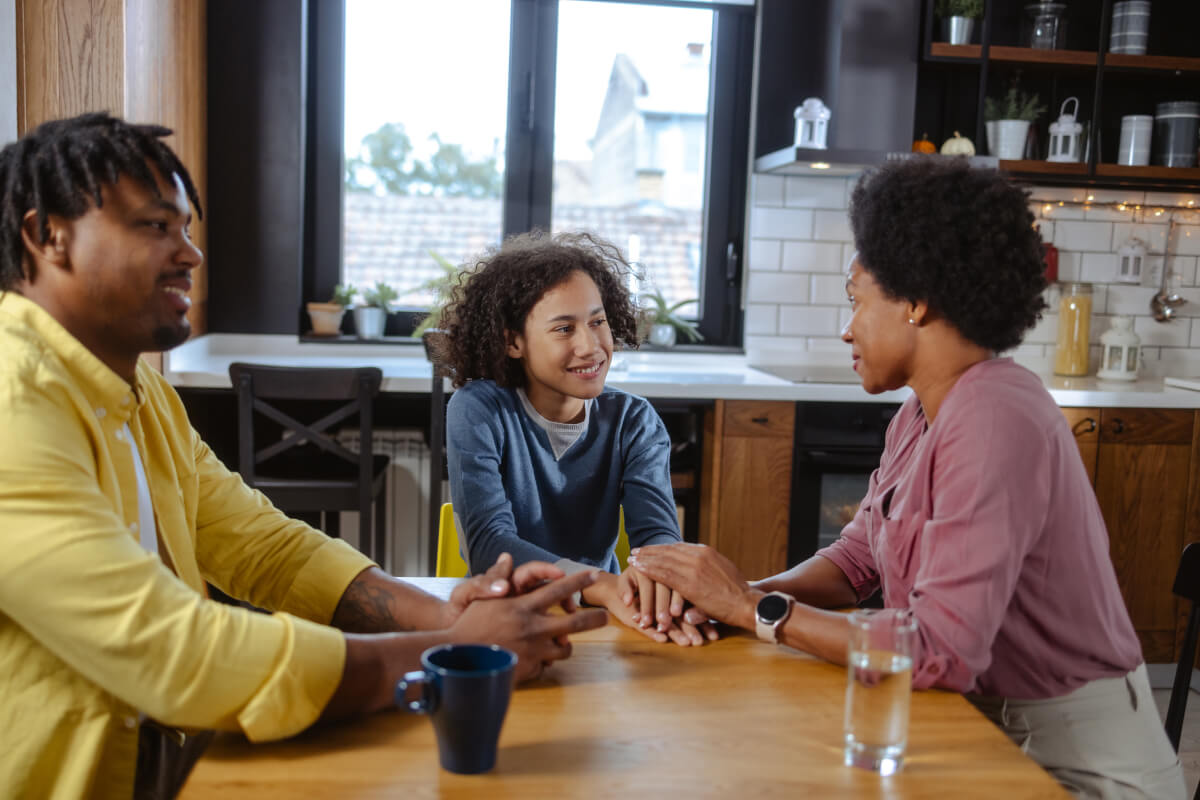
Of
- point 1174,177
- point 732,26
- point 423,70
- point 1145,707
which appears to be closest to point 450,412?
point 1145,707

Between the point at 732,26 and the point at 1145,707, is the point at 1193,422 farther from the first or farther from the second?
the point at 1145,707

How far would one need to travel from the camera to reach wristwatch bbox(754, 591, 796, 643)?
1.25 meters

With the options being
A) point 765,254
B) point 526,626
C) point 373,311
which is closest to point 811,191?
point 765,254

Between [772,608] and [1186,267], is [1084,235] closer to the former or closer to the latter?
[1186,267]

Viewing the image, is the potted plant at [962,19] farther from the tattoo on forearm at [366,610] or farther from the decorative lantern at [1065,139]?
the tattoo on forearm at [366,610]

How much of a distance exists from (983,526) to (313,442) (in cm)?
223

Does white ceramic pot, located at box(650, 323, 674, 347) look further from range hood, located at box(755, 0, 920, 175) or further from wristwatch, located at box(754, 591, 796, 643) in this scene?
wristwatch, located at box(754, 591, 796, 643)

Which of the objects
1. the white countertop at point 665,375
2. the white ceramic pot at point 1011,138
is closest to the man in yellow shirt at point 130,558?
the white countertop at point 665,375

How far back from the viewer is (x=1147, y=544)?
11.1 ft

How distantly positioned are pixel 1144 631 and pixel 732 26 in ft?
7.99

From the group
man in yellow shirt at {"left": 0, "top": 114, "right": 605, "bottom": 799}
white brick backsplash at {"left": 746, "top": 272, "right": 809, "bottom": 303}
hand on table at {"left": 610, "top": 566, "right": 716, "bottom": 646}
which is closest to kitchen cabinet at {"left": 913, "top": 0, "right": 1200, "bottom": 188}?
white brick backsplash at {"left": 746, "top": 272, "right": 809, "bottom": 303}

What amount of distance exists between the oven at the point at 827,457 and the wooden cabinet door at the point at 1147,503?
0.69m

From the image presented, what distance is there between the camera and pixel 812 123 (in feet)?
11.4

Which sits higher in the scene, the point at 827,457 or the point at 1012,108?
the point at 1012,108
